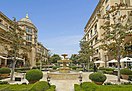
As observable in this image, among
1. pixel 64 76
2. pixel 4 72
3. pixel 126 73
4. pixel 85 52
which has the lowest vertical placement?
pixel 64 76

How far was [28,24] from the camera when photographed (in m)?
60.2

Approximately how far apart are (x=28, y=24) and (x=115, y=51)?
45529 mm

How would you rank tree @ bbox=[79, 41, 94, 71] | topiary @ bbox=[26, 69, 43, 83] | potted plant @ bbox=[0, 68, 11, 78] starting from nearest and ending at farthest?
1. topiary @ bbox=[26, 69, 43, 83]
2. potted plant @ bbox=[0, 68, 11, 78]
3. tree @ bbox=[79, 41, 94, 71]

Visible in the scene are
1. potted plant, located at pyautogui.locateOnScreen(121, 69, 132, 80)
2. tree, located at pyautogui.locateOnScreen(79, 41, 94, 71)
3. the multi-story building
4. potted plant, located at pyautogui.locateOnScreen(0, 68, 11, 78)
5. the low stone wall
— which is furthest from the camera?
the multi-story building

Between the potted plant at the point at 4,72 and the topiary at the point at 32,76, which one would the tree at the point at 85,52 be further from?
the topiary at the point at 32,76

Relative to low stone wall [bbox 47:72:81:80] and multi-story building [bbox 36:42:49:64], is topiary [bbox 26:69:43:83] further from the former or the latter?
multi-story building [bbox 36:42:49:64]

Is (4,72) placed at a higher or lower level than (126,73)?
higher

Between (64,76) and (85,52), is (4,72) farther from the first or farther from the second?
(85,52)

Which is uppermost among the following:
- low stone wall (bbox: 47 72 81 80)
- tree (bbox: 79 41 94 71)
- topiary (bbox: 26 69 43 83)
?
tree (bbox: 79 41 94 71)

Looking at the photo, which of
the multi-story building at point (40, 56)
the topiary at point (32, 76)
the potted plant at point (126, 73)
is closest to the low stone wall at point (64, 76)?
the topiary at point (32, 76)

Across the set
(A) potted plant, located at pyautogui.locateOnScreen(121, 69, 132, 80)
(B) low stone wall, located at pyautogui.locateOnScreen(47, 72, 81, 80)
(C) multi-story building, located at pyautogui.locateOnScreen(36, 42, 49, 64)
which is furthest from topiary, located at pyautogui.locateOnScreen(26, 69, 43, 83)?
(C) multi-story building, located at pyautogui.locateOnScreen(36, 42, 49, 64)

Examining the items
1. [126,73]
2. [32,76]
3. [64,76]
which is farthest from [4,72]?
[126,73]

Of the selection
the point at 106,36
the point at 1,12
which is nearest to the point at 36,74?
the point at 106,36

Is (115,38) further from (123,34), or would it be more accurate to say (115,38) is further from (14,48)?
(14,48)
